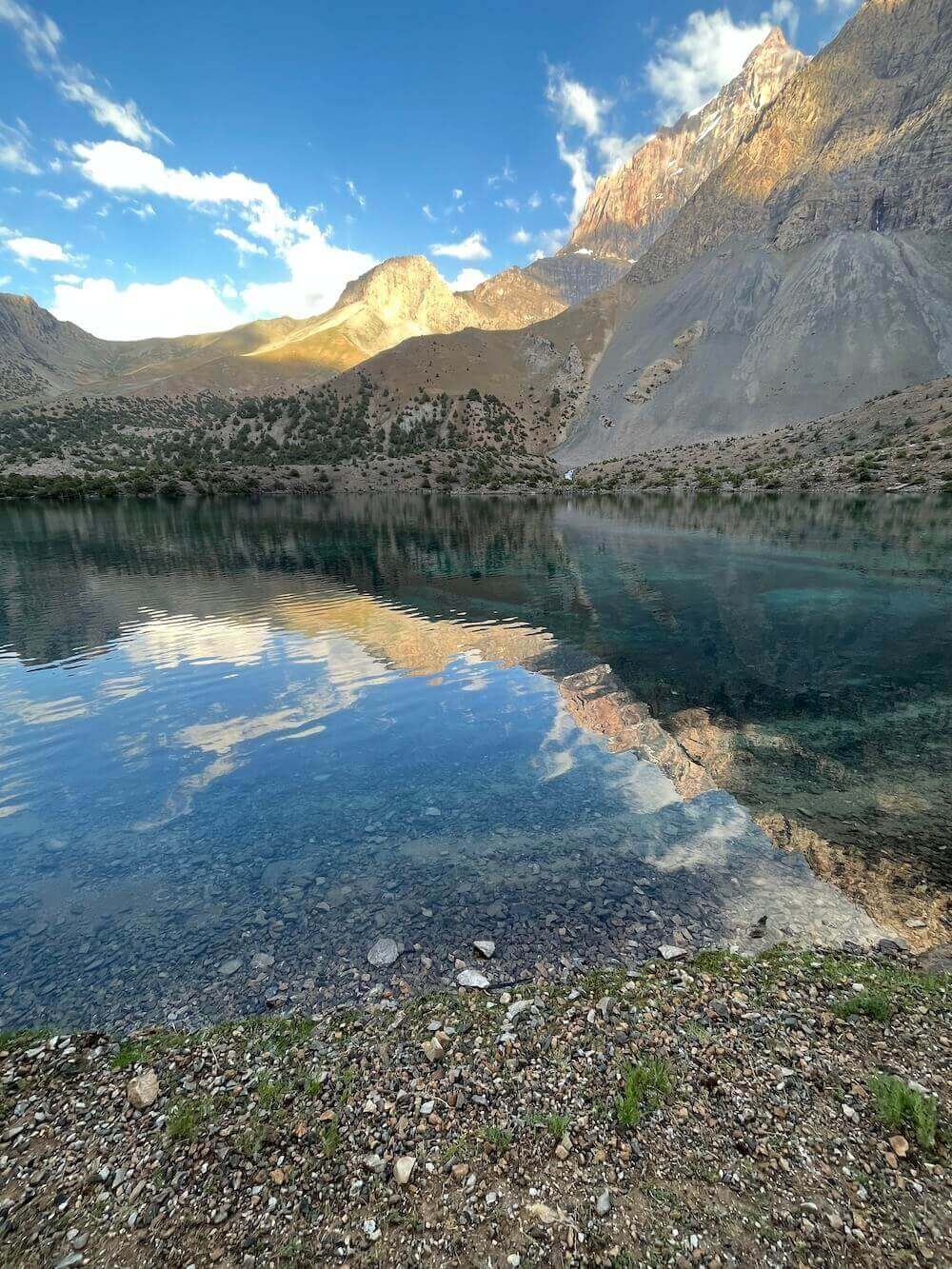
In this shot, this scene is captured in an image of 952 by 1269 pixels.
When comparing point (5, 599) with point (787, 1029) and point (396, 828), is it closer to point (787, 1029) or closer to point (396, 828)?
point (396, 828)

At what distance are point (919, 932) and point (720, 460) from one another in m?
144

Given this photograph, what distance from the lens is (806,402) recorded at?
480 feet

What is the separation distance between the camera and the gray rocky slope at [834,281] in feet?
493

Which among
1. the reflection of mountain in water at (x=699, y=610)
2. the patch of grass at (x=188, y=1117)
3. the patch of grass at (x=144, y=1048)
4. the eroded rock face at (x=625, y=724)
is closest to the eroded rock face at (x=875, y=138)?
the reflection of mountain in water at (x=699, y=610)

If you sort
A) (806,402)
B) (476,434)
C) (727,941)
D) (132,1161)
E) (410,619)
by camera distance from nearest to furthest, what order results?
(132,1161) < (727,941) < (410,619) < (806,402) < (476,434)

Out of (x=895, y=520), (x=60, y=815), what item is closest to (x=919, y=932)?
(x=60, y=815)

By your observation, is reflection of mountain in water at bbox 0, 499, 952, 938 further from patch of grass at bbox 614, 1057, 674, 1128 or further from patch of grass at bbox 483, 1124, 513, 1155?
patch of grass at bbox 483, 1124, 513, 1155

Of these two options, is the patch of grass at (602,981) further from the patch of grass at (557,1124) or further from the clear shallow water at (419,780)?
the patch of grass at (557,1124)

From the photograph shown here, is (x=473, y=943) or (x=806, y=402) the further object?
(x=806, y=402)

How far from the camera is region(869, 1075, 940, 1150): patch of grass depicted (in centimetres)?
530

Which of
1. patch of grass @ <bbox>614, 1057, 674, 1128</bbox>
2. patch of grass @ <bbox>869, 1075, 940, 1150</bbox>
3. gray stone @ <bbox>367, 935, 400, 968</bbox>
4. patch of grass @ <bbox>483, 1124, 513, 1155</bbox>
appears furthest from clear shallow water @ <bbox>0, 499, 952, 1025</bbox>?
patch of grass @ <bbox>869, 1075, 940, 1150</bbox>

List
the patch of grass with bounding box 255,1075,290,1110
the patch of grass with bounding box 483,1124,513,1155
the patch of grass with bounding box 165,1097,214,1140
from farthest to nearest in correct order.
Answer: the patch of grass with bounding box 255,1075,290,1110
the patch of grass with bounding box 165,1097,214,1140
the patch of grass with bounding box 483,1124,513,1155

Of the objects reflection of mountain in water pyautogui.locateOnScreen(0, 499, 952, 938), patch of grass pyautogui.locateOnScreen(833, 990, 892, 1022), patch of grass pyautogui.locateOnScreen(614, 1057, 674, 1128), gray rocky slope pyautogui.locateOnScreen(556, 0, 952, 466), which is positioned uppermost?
gray rocky slope pyautogui.locateOnScreen(556, 0, 952, 466)

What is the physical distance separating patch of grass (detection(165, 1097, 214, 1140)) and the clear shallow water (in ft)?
5.24
